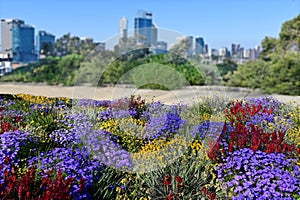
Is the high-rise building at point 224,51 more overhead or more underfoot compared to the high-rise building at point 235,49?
more underfoot

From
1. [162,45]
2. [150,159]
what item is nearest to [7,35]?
[162,45]

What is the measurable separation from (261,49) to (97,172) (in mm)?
15065

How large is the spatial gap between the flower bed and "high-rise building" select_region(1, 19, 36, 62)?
1687 centimetres

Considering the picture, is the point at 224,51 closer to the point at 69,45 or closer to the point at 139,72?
the point at 69,45

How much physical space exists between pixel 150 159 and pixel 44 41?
21.8 meters

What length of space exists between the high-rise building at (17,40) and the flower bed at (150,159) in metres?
16.9

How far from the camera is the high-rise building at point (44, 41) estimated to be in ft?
76.5

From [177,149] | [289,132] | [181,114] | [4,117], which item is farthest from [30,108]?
[289,132]

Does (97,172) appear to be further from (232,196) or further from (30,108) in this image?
(30,108)

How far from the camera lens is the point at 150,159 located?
11.1ft

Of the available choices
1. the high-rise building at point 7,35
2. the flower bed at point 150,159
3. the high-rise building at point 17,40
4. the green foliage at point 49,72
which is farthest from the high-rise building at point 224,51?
the flower bed at point 150,159

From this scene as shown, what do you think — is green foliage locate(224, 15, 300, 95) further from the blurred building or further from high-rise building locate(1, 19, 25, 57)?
the blurred building

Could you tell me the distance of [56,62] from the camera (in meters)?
16.2

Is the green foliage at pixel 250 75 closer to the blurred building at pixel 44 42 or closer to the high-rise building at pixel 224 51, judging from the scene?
the high-rise building at pixel 224 51
